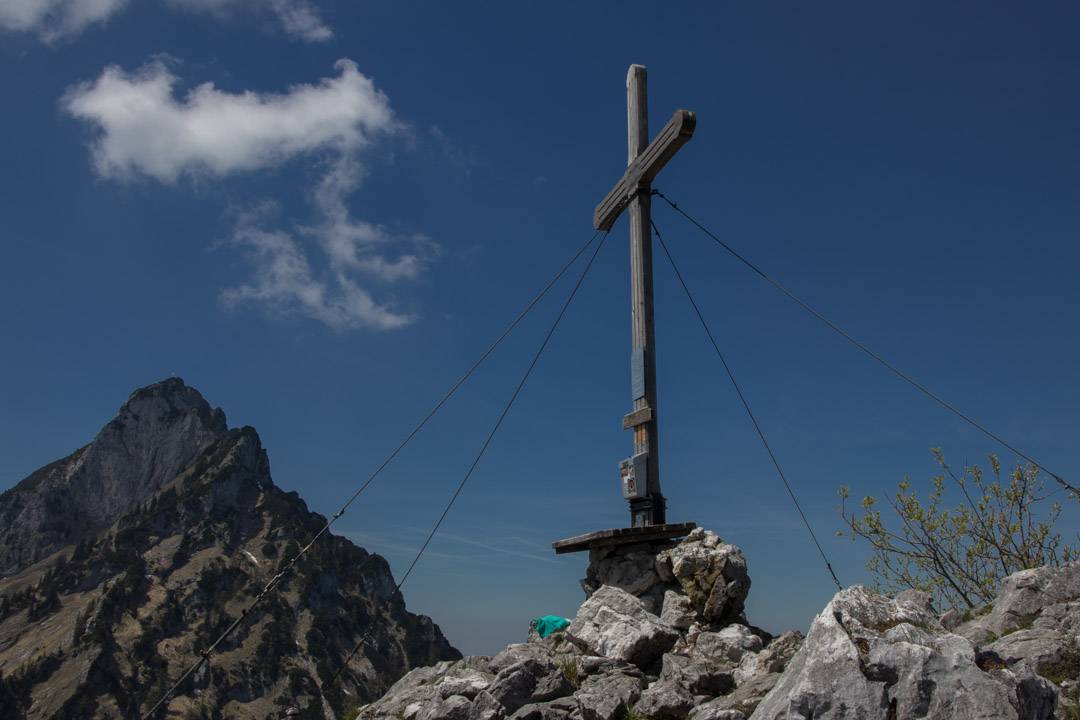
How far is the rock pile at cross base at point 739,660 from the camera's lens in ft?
25.6

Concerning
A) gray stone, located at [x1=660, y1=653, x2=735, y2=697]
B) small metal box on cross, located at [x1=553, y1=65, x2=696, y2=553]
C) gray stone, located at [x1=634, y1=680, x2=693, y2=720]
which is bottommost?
gray stone, located at [x1=634, y1=680, x2=693, y2=720]

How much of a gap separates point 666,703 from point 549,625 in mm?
3854

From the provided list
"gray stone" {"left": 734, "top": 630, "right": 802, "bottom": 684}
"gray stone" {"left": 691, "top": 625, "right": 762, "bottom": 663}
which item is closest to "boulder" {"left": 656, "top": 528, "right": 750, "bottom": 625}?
"gray stone" {"left": 691, "top": 625, "right": 762, "bottom": 663}

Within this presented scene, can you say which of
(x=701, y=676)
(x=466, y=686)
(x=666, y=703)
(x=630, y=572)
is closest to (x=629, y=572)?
(x=630, y=572)

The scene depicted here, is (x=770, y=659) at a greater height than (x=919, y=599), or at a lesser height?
lesser

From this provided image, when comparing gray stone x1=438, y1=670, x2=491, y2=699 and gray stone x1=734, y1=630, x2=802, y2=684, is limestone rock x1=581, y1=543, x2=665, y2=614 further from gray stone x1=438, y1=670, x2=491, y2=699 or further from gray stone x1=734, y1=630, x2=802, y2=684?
gray stone x1=438, y1=670, x2=491, y2=699

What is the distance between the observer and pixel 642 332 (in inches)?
607

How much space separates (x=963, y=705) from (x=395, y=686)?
347 inches

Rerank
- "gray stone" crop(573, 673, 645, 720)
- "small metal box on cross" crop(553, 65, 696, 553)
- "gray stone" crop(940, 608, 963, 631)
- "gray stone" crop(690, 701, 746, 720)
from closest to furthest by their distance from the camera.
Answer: "gray stone" crop(690, 701, 746, 720) < "gray stone" crop(573, 673, 645, 720) < "gray stone" crop(940, 608, 963, 631) < "small metal box on cross" crop(553, 65, 696, 553)

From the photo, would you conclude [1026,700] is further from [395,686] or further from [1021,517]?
[1021,517]

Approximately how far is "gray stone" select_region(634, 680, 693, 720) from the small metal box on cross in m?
3.86

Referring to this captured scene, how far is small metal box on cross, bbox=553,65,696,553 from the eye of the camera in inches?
567

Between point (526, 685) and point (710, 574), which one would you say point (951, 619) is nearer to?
point (710, 574)

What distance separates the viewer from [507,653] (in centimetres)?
1194
